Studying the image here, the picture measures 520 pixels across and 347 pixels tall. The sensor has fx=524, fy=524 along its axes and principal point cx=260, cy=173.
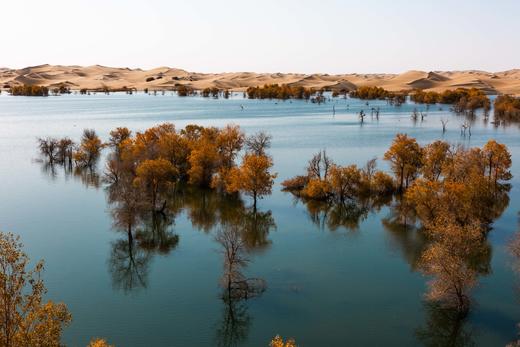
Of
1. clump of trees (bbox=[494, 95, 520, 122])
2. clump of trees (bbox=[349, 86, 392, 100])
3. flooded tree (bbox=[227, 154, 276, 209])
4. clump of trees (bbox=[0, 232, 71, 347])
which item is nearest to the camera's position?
clump of trees (bbox=[0, 232, 71, 347])

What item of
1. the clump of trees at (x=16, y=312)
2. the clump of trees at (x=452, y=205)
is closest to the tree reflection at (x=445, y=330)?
the clump of trees at (x=452, y=205)

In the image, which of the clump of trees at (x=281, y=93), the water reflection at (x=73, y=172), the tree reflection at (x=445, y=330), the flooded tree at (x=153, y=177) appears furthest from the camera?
the clump of trees at (x=281, y=93)

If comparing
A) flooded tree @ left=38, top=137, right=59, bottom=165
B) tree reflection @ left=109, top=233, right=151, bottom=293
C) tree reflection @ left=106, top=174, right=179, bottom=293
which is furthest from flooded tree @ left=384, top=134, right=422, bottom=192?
flooded tree @ left=38, top=137, right=59, bottom=165

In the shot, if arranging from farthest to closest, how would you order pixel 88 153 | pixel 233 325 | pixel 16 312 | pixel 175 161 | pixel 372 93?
pixel 372 93 < pixel 88 153 < pixel 175 161 < pixel 233 325 < pixel 16 312

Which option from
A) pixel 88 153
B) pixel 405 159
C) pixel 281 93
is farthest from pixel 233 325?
pixel 281 93

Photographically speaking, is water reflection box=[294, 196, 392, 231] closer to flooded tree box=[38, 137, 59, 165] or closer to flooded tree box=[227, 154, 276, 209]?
flooded tree box=[227, 154, 276, 209]

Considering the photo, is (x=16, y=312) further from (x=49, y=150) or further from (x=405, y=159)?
(x=49, y=150)

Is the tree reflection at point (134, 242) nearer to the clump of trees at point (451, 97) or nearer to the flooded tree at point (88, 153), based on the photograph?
the flooded tree at point (88, 153)

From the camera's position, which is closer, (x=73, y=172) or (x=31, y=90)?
(x=73, y=172)

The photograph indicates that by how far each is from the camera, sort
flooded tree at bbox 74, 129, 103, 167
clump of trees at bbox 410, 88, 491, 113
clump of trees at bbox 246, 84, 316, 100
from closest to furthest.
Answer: flooded tree at bbox 74, 129, 103, 167 < clump of trees at bbox 410, 88, 491, 113 < clump of trees at bbox 246, 84, 316, 100

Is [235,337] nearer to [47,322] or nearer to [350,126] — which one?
[47,322]

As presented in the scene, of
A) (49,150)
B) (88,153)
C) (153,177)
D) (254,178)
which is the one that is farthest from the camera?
(49,150)
